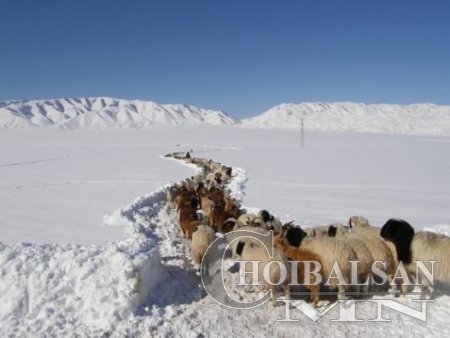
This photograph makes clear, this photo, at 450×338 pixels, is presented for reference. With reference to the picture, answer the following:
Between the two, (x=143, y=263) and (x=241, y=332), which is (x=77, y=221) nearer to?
(x=143, y=263)

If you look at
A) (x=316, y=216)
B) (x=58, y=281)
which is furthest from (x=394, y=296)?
(x=316, y=216)

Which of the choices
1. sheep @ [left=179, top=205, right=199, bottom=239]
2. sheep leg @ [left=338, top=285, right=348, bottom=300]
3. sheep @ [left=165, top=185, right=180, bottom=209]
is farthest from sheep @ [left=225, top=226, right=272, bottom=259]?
sheep @ [left=165, top=185, right=180, bottom=209]

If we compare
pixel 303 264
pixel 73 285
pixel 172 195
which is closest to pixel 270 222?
pixel 303 264

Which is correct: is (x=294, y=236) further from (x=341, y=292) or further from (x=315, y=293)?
(x=341, y=292)

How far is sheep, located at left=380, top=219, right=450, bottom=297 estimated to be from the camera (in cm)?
529

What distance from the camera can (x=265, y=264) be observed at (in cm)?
553

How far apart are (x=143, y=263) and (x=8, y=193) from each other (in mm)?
9326

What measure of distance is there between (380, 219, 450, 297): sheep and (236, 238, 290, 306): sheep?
1393 mm

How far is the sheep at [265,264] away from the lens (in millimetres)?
5379

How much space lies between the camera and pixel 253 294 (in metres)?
5.75

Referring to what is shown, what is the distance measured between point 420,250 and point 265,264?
1874 millimetres

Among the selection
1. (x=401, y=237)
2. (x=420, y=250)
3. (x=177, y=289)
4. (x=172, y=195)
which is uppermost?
(x=401, y=237)

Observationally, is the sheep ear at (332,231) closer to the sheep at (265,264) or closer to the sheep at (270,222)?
the sheep at (270,222)

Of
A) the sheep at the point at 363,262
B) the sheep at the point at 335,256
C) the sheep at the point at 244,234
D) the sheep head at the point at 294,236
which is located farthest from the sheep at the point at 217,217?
the sheep at the point at 363,262
